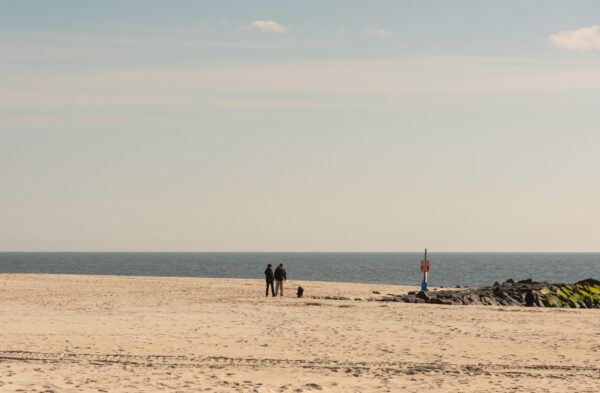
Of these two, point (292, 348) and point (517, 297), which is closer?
point (292, 348)

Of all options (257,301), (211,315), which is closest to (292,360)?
(211,315)

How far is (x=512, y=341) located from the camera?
18.2 meters

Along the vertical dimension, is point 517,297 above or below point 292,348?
above

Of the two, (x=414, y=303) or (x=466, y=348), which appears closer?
(x=466, y=348)

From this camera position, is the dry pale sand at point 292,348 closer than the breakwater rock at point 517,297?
Yes

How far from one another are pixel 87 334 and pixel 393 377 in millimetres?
8797

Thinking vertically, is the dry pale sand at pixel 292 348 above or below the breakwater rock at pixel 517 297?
below

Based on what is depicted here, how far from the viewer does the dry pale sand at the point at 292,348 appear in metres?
12.6

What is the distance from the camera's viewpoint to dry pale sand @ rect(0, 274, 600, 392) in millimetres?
12633

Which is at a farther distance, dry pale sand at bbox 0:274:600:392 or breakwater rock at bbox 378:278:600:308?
breakwater rock at bbox 378:278:600:308

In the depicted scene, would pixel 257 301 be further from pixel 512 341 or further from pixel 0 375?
pixel 0 375

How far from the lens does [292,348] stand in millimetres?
16609

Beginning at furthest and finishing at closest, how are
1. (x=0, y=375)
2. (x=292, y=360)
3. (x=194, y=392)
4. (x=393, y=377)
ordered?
1. (x=292, y=360)
2. (x=393, y=377)
3. (x=0, y=375)
4. (x=194, y=392)

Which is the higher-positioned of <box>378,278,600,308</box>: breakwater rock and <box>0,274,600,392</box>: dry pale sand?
<box>378,278,600,308</box>: breakwater rock
